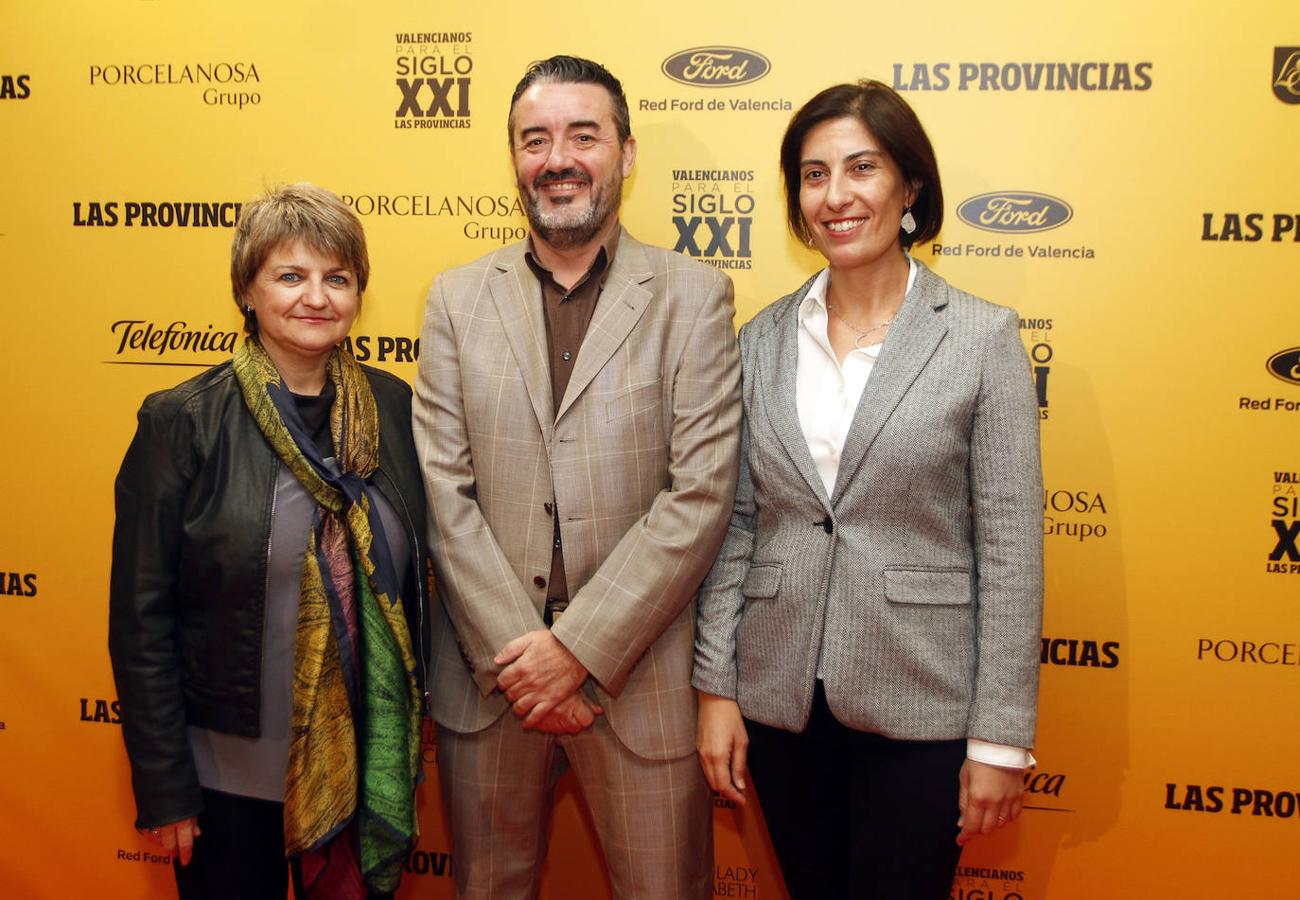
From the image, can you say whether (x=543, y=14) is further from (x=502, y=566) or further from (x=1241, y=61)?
(x=1241, y=61)

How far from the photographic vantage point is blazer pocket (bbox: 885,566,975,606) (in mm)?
1598

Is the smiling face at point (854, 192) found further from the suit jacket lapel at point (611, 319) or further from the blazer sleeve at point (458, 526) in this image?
the blazer sleeve at point (458, 526)

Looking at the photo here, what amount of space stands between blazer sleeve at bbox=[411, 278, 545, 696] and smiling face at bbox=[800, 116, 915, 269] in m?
0.80

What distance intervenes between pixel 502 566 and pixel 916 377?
89 cm

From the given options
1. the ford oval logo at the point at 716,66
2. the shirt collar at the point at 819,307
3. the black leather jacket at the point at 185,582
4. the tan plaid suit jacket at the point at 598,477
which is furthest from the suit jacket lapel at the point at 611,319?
the ford oval logo at the point at 716,66

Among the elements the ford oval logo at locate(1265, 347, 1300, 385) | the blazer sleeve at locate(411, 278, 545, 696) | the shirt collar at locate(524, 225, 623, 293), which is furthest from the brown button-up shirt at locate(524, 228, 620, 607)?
the ford oval logo at locate(1265, 347, 1300, 385)

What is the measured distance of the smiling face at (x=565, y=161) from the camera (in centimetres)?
184

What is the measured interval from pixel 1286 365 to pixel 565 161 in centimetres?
200

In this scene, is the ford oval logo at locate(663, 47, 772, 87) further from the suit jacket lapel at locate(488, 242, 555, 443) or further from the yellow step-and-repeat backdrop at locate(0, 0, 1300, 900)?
the suit jacket lapel at locate(488, 242, 555, 443)

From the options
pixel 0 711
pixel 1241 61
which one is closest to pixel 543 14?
pixel 1241 61

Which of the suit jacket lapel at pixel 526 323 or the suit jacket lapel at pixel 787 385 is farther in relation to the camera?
the suit jacket lapel at pixel 526 323

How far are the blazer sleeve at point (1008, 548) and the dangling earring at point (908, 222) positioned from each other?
35 cm

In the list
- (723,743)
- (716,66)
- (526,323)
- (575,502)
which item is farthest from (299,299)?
(716,66)

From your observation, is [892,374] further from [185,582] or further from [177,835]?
[177,835]
